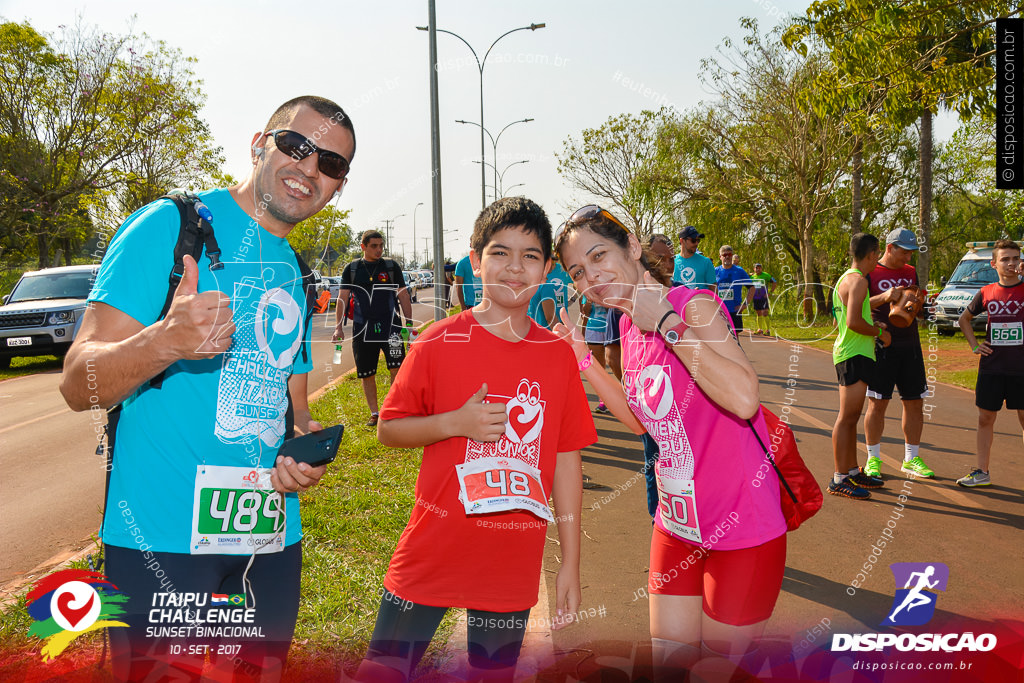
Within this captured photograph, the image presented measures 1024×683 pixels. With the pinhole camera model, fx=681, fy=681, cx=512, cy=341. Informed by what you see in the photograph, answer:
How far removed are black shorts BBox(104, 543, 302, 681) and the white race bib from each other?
4.38 ft

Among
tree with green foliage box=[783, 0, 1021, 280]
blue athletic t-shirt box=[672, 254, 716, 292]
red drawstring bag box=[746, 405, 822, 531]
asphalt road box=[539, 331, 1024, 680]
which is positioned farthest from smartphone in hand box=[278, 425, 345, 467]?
tree with green foliage box=[783, 0, 1021, 280]

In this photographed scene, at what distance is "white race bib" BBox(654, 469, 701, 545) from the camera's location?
2432mm

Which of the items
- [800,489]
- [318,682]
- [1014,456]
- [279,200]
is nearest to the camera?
[279,200]

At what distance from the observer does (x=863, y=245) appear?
6008 millimetres

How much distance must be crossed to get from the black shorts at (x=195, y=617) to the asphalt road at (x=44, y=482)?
10.3 feet

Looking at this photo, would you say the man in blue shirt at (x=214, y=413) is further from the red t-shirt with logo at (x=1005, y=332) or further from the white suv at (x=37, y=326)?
the white suv at (x=37, y=326)

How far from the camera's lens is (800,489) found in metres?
2.48

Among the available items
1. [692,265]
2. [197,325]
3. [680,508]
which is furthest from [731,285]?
[197,325]

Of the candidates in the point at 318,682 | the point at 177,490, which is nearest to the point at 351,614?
the point at 318,682

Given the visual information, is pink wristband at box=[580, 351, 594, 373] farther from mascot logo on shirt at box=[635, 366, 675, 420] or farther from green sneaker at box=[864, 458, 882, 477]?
Result: green sneaker at box=[864, 458, 882, 477]

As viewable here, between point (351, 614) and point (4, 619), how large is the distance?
181 cm

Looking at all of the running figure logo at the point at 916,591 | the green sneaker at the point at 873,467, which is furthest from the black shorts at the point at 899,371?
the running figure logo at the point at 916,591

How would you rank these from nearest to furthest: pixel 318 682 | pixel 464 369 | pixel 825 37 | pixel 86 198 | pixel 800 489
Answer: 1. pixel 464 369
2. pixel 800 489
3. pixel 318 682
4. pixel 825 37
5. pixel 86 198

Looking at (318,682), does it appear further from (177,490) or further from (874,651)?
(874,651)
